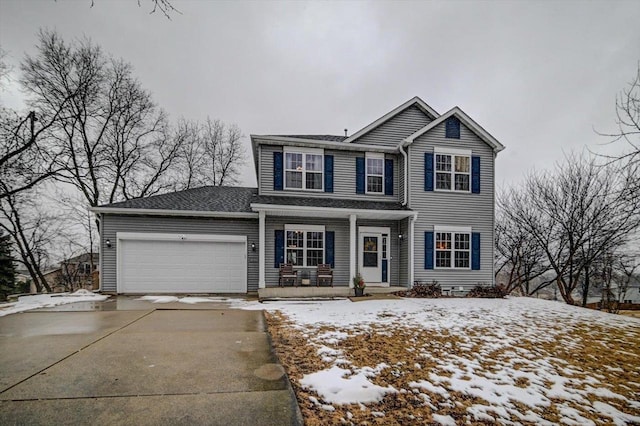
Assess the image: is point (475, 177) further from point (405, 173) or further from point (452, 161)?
point (405, 173)

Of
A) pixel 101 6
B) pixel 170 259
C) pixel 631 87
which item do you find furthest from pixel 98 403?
pixel 631 87

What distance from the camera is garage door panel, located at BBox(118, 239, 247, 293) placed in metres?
10.1

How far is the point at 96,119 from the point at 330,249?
48.1ft

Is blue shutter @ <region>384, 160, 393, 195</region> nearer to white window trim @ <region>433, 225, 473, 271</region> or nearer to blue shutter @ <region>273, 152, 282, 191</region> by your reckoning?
white window trim @ <region>433, 225, 473, 271</region>

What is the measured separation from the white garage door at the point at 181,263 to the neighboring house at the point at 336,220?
0.12 ft

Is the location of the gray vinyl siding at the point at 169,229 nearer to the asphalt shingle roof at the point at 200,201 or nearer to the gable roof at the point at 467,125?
the asphalt shingle roof at the point at 200,201

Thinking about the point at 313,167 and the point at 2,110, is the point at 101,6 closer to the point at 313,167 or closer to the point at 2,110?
the point at 313,167

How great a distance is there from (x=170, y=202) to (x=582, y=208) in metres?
16.9

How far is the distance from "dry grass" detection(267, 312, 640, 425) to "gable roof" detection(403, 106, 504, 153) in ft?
24.4

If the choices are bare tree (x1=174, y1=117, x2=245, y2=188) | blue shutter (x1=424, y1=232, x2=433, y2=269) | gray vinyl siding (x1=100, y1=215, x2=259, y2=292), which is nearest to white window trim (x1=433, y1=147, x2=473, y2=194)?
blue shutter (x1=424, y1=232, x2=433, y2=269)

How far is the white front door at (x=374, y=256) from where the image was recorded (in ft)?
36.9

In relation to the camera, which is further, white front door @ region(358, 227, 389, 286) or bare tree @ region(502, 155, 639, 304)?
bare tree @ region(502, 155, 639, 304)

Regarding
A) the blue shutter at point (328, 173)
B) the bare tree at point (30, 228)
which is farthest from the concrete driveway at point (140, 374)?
the bare tree at point (30, 228)

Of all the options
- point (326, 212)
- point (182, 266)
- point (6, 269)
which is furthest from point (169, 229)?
point (6, 269)
